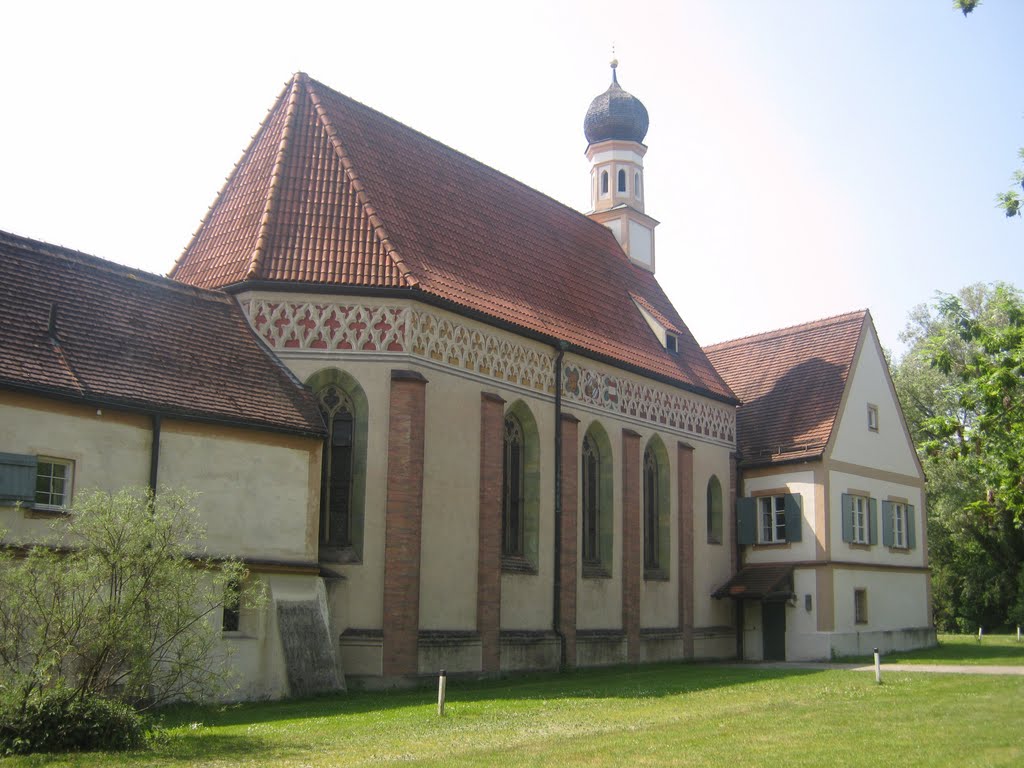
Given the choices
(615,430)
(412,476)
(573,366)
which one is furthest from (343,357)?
(615,430)

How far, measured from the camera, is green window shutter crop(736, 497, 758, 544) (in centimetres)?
3488

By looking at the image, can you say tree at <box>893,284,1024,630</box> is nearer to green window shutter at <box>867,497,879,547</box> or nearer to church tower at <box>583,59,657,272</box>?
green window shutter at <box>867,497,879,547</box>

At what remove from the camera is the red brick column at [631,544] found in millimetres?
29500

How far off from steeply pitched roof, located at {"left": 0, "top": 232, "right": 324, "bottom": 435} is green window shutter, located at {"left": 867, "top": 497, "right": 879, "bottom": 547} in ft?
68.9

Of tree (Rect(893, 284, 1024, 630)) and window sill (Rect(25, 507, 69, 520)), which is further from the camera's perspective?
tree (Rect(893, 284, 1024, 630))

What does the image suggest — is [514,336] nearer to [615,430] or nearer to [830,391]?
[615,430]

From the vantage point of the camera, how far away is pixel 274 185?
24.7m

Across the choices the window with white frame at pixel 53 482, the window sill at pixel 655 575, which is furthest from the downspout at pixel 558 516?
the window with white frame at pixel 53 482

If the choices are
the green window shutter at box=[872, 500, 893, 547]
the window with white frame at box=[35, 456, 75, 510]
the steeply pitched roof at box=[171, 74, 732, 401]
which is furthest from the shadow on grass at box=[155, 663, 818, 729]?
the green window shutter at box=[872, 500, 893, 547]

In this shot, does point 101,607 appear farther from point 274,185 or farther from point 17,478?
point 274,185

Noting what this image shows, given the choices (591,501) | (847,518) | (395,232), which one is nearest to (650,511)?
A: (591,501)

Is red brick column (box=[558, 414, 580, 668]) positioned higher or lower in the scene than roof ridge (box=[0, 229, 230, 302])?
lower

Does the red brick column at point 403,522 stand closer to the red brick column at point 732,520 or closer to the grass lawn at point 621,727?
the grass lawn at point 621,727

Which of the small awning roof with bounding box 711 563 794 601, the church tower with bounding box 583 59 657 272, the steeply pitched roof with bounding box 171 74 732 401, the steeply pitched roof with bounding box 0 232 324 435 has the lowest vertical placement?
the small awning roof with bounding box 711 563 794 601
